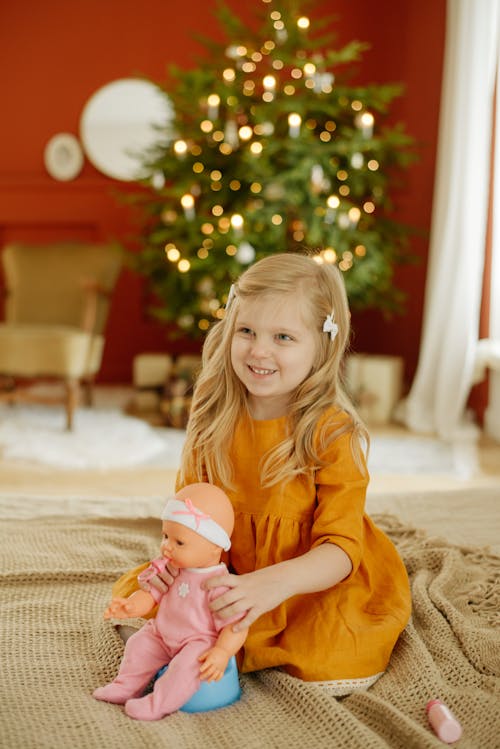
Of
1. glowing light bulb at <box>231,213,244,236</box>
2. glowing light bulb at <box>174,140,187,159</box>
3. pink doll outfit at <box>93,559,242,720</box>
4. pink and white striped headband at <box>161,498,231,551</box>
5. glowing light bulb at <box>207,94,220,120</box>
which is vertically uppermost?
glowing light bulb at <box>207,94,220,120</box>

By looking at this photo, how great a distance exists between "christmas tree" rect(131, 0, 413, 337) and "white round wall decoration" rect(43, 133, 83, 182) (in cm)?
147

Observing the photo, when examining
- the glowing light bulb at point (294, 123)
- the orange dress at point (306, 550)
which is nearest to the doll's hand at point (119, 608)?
the orange dress at point (306, 550)

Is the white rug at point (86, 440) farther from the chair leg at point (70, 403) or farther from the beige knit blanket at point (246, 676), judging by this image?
the beige knit blanket at point (246, 676)

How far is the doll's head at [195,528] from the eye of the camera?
3.34ft

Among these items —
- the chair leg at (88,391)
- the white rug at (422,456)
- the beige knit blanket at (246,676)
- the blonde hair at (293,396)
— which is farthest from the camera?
the chair leg at (88,391)

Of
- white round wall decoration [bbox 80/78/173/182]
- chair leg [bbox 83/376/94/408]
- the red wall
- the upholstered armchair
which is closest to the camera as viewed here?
the upholstered armchair

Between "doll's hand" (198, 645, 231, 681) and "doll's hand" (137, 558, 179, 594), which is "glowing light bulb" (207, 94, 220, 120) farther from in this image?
"doll's hand" (198, 645, 231, 681)

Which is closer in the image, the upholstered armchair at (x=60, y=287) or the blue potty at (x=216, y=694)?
the blue potty at (x=216, y=694)

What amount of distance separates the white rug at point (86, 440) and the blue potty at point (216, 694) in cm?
193

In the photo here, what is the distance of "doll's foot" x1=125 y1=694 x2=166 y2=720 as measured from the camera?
101 cm

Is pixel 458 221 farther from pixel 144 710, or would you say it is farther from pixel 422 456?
pixel 144 710

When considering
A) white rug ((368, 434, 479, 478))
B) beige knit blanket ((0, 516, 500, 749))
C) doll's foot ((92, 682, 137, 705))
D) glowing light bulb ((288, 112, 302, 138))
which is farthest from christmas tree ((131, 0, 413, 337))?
doll's foot ((92, 682, 137, 705))

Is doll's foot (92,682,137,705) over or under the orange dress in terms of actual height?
under

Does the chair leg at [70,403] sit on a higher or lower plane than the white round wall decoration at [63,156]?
lower
